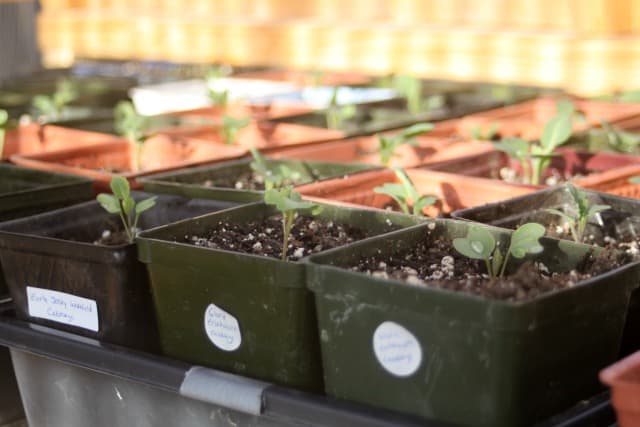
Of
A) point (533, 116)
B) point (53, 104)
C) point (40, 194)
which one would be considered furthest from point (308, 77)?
point (40, 194)

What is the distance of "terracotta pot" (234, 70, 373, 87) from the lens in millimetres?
4015

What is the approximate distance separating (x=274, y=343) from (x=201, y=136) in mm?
1558

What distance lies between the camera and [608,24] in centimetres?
380

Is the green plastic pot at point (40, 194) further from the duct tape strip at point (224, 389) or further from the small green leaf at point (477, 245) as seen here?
the small green leaf at point (477, 245)

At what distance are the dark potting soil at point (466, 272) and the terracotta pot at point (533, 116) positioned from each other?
1319 millimetres

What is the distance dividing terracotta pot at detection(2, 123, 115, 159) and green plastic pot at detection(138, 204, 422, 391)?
4.38 feet

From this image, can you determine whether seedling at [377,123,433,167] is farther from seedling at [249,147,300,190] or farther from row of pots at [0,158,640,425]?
row of pots at [0,158,640,425]

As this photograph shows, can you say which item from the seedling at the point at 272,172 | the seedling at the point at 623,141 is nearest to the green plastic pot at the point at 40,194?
the seedling at the point at 272,172

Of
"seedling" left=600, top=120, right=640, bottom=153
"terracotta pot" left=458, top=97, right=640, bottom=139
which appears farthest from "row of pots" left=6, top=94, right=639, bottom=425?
"terracotta pot" left=458, top=97, right=640, bottom=139

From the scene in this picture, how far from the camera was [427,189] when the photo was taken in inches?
82.0

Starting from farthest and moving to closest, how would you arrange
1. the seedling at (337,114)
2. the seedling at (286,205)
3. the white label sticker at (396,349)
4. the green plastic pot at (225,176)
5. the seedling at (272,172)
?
Answer: the seedling at (337,114) → the seedling at (272,172) → the green plastic pot at (225,176) → the seedling at (286,205) → the white label sticker at (396,349)

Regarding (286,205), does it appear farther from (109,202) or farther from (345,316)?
(109,202)

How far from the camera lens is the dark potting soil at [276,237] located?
161 centimetres

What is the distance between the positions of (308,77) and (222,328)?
2876mm
